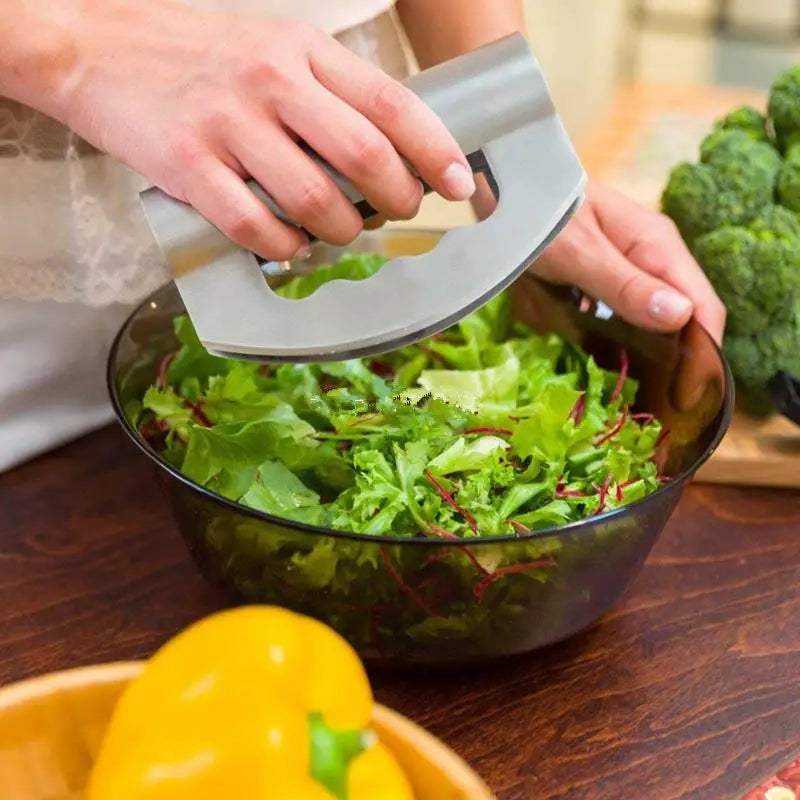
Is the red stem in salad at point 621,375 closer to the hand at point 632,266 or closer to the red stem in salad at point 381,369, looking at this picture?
the hand at point 632,266

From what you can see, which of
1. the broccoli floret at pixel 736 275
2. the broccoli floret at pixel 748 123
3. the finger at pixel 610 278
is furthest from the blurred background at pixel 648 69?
the finger at pixel 610 278

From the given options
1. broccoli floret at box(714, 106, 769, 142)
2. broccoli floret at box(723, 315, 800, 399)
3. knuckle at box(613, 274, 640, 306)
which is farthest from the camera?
broccoli floret at box(714, 106, 769, 142)

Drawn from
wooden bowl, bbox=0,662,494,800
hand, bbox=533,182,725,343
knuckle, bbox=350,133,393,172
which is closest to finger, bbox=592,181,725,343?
hand, bbox=533,182,725,343

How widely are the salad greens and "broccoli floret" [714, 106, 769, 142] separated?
0.51m

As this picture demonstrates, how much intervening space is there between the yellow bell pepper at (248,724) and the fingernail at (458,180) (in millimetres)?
281

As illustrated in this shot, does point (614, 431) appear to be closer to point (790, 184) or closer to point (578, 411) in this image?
point (578, 411)

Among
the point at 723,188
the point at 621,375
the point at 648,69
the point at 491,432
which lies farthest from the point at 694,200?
the point at 648,69

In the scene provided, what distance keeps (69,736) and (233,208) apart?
0.30 meters

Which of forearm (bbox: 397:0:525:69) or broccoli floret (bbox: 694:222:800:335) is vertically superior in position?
forearm (bbox: 397:0:525:69)

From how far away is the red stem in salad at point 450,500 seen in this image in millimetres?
692

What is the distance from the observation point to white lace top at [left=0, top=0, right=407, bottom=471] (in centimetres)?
88

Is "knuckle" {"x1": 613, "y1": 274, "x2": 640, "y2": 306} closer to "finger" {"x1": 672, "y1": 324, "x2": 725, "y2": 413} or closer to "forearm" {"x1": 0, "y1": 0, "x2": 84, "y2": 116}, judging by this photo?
"finger" {"x1": 672, "y1": 324, "x2": 725, "y2": 413}

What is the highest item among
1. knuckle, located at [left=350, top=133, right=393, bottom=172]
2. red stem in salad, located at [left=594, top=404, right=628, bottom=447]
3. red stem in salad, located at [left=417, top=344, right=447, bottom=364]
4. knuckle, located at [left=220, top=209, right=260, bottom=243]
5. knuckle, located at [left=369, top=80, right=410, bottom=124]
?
knuckle, located at [left=369, top=80, right=410, bottom=124]

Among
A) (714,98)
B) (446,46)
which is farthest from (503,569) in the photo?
(714,98)
